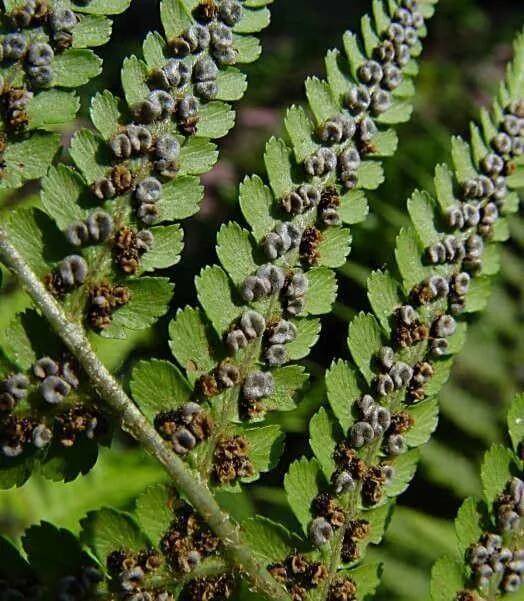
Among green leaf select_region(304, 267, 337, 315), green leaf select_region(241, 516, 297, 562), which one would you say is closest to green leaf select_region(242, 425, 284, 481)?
green leaf select_region(241, 516, 297, 562)

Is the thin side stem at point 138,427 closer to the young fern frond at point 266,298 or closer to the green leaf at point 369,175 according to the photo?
the young fern frond at point 266,298

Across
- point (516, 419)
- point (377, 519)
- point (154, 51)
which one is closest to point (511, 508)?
point (516, 419)

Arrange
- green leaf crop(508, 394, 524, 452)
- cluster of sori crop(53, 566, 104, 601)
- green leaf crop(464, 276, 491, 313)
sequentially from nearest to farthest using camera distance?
cluster of sori crop(53, 566, 104, 601)
green leaf crop(508, 394, 524, 452)
green leaf crop(464, 276, 491, 313)

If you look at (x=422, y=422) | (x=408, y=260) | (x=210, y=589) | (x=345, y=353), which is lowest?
(x=345, y=353)

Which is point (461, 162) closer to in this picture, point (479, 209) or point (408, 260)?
point (479, 209)

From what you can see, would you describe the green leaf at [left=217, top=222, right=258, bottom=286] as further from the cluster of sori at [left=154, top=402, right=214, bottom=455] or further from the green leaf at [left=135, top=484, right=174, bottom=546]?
the green leaf at [left=135, top=484, right=174, bottom=546]

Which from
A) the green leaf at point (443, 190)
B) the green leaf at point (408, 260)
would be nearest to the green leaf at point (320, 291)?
the green leaf at point (408, 260)
